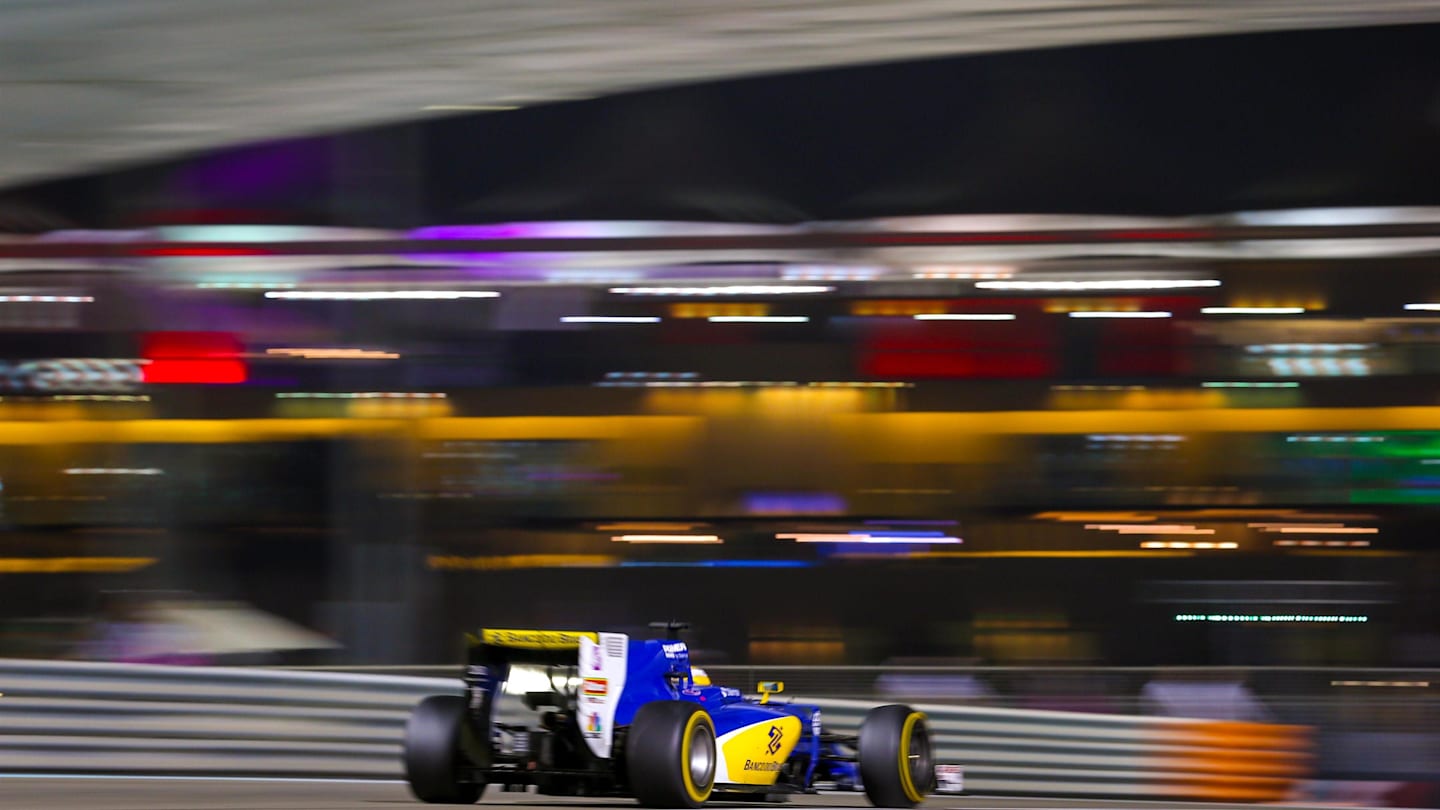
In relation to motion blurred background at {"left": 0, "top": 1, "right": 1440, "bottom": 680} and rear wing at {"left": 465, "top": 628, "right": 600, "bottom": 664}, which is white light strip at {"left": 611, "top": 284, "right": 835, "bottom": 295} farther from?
rear wing at {"left": 465, "top": 628, "right": 600, "bottom": 664}

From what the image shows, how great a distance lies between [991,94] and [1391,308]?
3.34m

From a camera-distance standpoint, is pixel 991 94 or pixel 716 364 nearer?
pixel 716 364

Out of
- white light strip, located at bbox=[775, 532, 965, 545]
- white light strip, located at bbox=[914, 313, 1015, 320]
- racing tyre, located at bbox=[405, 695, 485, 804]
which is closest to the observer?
racing tyre, located at bbox=[405, 695, 485, 804]

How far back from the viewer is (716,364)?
1059cm

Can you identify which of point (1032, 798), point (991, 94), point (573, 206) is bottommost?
point (1032, 798)

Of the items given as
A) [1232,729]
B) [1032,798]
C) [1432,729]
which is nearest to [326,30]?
[1032,798]

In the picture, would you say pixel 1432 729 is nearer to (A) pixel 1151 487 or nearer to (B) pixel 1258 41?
(A) pixel 1151 487

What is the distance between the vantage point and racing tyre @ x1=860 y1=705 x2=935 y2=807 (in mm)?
6805

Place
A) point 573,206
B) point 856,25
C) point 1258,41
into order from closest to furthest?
1. point 856,25
2. point 573,206
3. point 1258,41

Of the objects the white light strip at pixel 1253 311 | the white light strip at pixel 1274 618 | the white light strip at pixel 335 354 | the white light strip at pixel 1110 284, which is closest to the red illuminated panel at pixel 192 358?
the white light strip at pixel 335 354

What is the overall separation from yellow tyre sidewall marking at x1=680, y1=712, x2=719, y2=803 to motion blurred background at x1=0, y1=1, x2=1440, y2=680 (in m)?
Result: 4.05

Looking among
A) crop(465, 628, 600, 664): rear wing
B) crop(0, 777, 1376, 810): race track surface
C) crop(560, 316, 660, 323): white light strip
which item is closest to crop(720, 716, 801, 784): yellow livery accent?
crop(0, 777, 1376, 810): race track surface

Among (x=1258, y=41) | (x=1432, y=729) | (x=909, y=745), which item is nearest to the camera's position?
(x=909, y=745)

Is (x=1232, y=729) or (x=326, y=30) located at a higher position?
(x=326, y=30)
